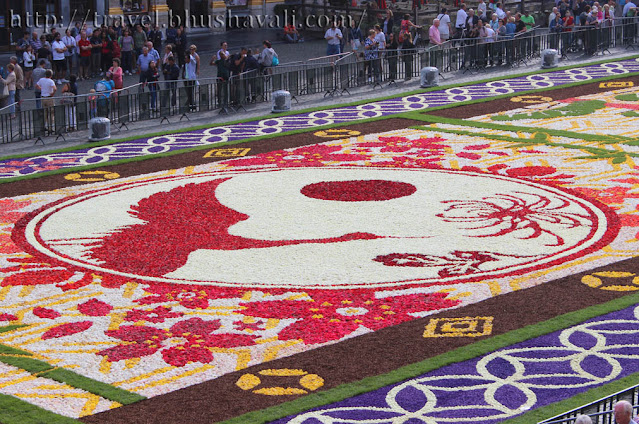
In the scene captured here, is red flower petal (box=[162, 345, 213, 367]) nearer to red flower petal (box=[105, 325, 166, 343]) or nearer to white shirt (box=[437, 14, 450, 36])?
red flower petal (box=[105, 325, 166, 343])

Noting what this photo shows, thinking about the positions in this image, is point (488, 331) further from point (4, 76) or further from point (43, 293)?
point (4, 76)

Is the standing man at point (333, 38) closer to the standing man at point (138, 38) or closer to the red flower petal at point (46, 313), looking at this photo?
the standing man at point (138, 38)

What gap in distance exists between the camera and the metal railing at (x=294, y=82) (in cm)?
2953

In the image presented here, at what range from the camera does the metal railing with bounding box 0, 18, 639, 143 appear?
96.9 ft

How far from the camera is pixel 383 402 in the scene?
13031 millimetres

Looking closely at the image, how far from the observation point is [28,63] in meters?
35.3

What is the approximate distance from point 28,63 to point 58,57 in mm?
1026

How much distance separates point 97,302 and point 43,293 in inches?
38.7

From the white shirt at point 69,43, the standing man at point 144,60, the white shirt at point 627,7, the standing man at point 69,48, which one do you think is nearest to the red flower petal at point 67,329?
the standing man at point 144,60

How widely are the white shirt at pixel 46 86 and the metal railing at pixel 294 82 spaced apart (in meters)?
0.24

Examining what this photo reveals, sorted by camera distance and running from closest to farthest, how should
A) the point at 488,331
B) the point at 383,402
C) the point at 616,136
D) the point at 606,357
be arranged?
the point at 383,402 → the point at 606,357 → the point at 488,331 → the point at 616,136

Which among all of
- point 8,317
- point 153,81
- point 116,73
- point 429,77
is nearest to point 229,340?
point 8,317

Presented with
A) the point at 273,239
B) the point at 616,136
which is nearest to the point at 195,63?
the point at 616,136

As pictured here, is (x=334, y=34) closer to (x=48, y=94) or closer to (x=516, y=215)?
(x=48, y=94)
